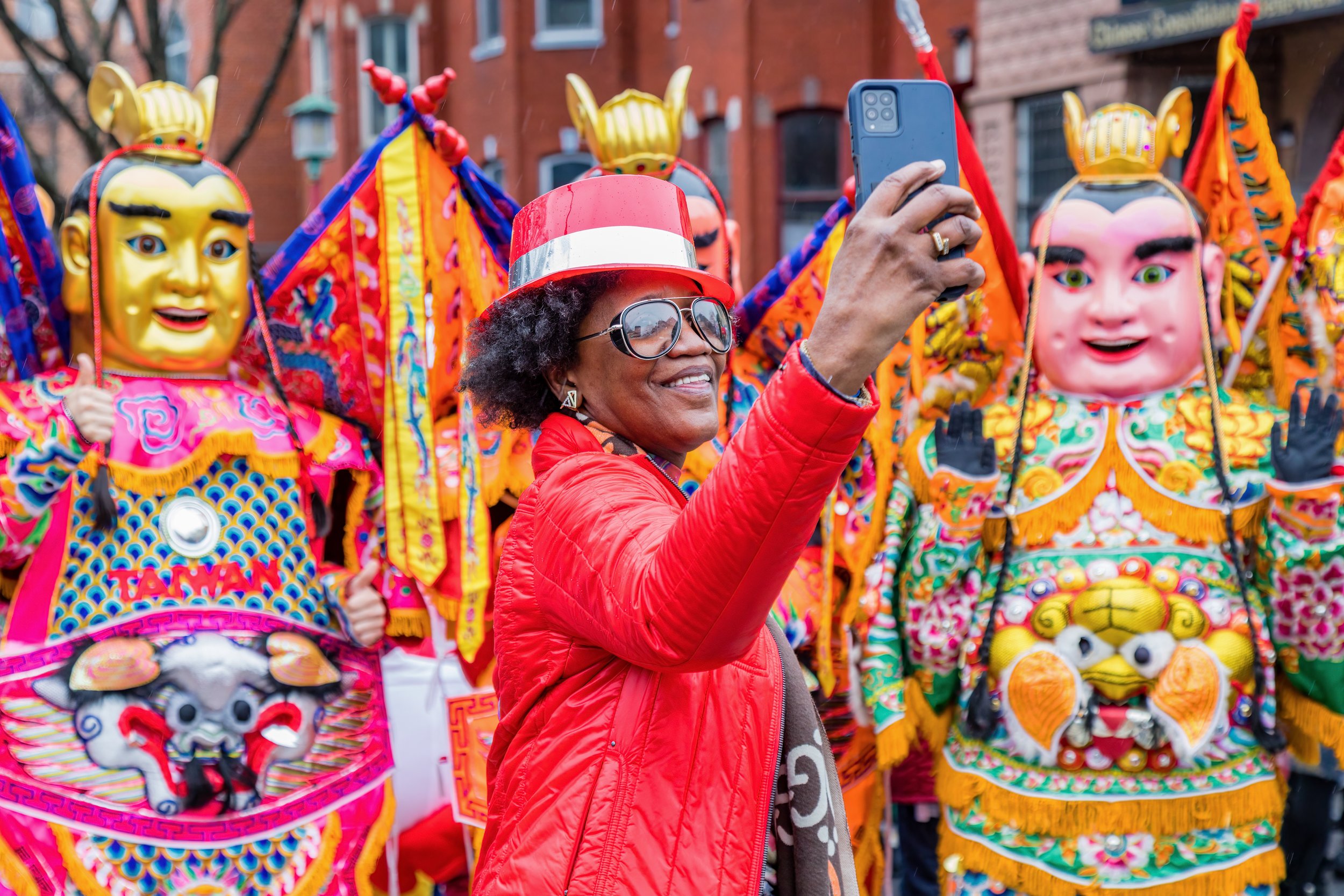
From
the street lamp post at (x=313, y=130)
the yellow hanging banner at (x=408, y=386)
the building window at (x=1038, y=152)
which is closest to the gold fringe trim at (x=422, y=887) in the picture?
the yellow hanging banner at (x=408, y=386)

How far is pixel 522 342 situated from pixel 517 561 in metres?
0.30

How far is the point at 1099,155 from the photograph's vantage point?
140 inches

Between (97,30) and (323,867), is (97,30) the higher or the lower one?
the higher one

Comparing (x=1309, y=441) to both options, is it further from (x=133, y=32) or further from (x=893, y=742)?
(x=133, y=32)

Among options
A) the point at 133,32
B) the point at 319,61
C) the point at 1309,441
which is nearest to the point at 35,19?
the point at 319,61

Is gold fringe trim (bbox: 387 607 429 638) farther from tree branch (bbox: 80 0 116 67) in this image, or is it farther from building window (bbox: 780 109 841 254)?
building window (bbox: 780 109 841 254)

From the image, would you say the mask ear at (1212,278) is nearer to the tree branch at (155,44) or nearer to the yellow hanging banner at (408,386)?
the yellow hanging banner at (408,386)

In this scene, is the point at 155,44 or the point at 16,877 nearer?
the point at 16,877

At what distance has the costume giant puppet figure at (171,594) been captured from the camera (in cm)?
326

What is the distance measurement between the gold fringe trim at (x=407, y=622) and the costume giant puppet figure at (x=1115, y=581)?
3.69 ft

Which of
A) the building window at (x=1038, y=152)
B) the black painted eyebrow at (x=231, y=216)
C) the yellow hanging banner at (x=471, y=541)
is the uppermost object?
the building window at (x=1038, y=152)

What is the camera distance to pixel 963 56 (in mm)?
11320

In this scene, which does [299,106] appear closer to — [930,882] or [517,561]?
[930,882]

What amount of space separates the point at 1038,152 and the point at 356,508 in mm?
7955
